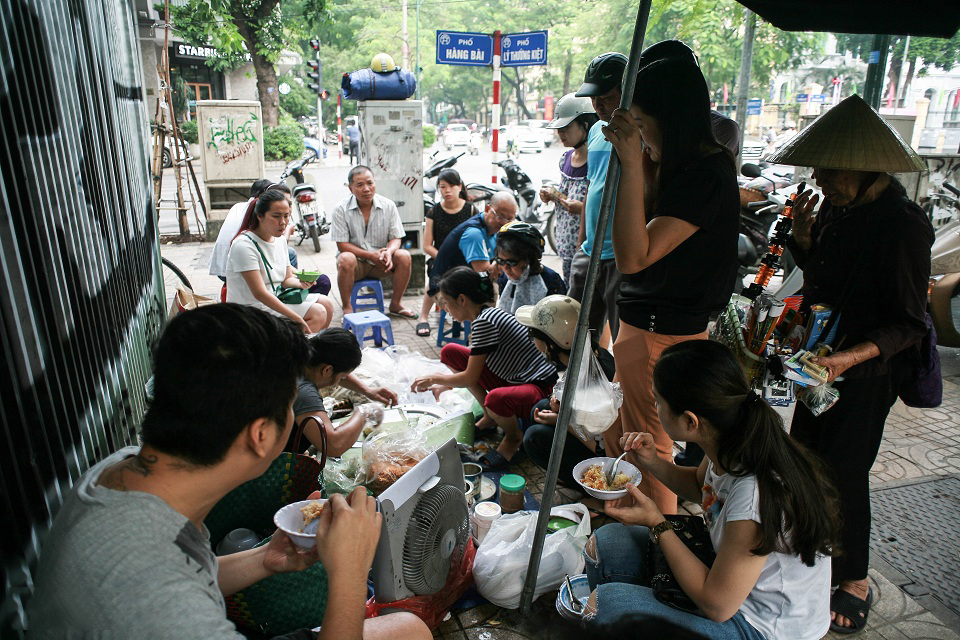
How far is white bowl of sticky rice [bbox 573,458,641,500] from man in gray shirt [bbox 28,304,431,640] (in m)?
1.12

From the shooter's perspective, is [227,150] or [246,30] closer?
[227,150]

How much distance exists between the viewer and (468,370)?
12.4 feet

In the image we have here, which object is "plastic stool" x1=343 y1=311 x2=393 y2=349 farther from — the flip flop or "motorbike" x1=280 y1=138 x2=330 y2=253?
"motorbike" x1=280 y1=138 x2=330 y2=253

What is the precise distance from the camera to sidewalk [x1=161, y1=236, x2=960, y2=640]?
96.6 inches

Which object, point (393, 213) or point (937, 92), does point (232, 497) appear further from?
point (937, 92)

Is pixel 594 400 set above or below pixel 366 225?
below

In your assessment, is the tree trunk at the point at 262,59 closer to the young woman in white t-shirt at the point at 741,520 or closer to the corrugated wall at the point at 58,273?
the corrugated wall at the point at 58,273

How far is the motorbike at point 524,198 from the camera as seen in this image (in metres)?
8.45

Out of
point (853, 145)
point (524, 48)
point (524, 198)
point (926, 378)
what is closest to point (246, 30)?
point (524, 198)

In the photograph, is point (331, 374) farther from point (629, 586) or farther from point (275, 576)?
point (629, 586)

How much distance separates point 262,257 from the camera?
4574mm

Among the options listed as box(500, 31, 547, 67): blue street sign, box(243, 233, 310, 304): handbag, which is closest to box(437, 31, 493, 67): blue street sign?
box(500, 31, 547, 67): blue street sign

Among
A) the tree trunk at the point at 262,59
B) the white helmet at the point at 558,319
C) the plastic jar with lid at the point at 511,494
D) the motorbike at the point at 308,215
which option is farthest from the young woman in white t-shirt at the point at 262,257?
the tree trunk at the point at 262,59

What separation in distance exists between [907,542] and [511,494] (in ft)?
6.01
